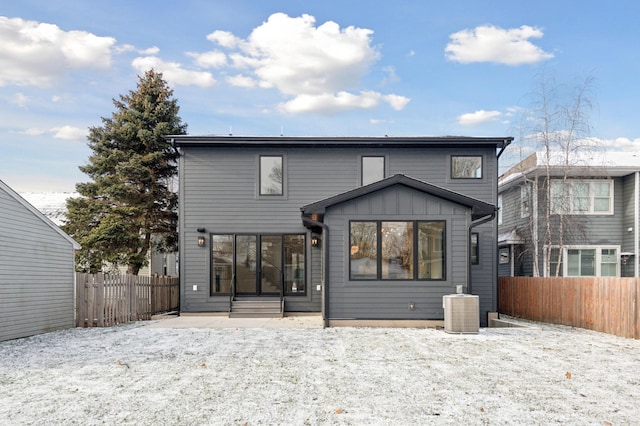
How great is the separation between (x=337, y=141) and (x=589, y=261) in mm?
11450

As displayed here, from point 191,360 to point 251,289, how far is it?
666 cm

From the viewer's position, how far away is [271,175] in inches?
564

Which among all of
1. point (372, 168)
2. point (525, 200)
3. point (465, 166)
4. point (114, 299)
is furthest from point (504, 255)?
point (114, 299)

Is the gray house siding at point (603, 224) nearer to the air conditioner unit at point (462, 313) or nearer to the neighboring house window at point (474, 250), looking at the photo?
the neighboring house window at point (474, 250)

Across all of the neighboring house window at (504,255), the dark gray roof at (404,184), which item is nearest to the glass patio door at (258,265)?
the dark gray roof at (404,184)

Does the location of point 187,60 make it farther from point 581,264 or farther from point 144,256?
point 581,264

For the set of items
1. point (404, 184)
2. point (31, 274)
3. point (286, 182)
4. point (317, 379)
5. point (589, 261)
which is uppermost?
point (286, 182)

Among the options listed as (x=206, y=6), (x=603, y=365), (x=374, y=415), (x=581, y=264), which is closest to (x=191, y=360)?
(x=374, y=415)

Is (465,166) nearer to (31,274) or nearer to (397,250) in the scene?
(397,250)

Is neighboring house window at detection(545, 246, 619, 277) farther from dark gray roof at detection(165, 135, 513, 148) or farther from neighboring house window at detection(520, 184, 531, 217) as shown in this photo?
dark gray roof at detection(165, 135, 513, 148)

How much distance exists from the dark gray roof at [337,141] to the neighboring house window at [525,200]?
16.7ft

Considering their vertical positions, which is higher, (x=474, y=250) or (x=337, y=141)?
(x=337, y=141)

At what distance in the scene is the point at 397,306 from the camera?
11156 millimetres

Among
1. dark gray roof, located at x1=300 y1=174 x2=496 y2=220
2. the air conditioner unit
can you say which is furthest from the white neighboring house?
the air conditioner unit
